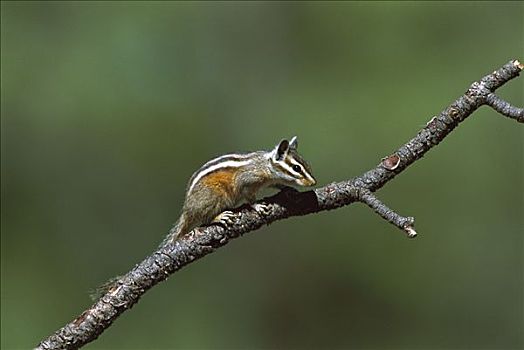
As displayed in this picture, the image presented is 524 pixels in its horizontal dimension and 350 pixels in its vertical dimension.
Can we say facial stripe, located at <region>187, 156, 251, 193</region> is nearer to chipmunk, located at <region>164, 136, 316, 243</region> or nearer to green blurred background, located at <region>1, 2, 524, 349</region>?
→ chipmunk, located at <region>164, 136, 316, 243</region>

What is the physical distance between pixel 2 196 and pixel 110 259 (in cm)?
99

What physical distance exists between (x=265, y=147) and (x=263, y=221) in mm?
3921

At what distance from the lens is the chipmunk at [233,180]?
2.05 m

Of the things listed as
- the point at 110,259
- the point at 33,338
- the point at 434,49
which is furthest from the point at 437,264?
the point at 33,338

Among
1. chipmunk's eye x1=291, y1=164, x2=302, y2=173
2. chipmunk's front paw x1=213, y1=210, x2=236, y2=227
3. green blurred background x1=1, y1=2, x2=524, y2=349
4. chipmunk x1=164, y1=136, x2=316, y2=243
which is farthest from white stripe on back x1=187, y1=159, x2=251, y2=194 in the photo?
green blurred background x1=1, y1=2, x2=524, y2=349

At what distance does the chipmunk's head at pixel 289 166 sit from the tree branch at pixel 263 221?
2.08ft

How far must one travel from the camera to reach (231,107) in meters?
6.41

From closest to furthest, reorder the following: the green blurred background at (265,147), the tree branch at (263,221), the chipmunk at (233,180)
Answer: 1. the tree branch at (263,221)
2. the chipmunk at (233,180)
3. the green blurred background at (265,147)

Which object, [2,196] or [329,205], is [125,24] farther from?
[329,205]

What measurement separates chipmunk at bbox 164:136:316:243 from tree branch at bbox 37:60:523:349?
13.4 inches

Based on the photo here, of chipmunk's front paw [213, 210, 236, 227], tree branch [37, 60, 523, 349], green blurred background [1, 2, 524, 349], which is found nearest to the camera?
tree branch [37, 60, 523, 349]

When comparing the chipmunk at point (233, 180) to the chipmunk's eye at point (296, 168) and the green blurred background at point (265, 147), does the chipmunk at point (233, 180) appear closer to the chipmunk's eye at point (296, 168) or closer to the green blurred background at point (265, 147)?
the chipmunk's eye at point (296, 168)

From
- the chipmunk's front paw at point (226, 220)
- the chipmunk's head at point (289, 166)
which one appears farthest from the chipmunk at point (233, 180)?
the chipmunk's front paw at point (226, 220)

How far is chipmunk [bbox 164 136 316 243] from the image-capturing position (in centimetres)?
205
